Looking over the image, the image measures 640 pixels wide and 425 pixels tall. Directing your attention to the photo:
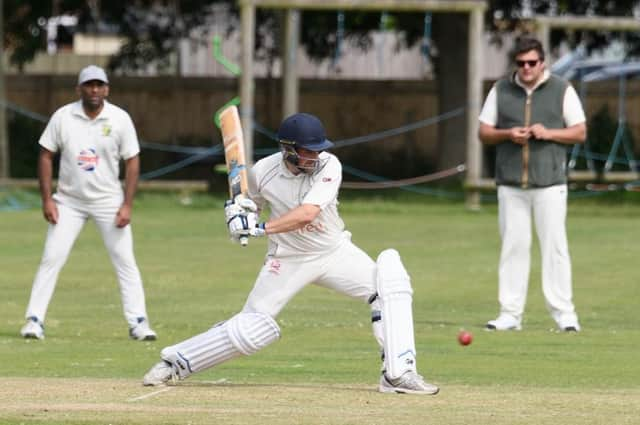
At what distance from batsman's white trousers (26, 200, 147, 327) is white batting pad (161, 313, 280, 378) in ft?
11.1

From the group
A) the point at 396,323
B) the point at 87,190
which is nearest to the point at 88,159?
the point at 87,190

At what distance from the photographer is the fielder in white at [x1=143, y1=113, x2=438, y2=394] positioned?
933 centimetres

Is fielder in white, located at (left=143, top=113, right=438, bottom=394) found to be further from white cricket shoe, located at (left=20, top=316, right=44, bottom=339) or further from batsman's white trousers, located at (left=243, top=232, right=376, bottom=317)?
white cricket shoe, located at (left=20, top=316, right=44, bottom=339)

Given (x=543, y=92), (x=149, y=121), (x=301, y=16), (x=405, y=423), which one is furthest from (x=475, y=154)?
(x=405, y=423)

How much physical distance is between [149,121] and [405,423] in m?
26.7

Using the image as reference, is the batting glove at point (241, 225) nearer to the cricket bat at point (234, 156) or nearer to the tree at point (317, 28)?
the cricket bat at point (234, 156)

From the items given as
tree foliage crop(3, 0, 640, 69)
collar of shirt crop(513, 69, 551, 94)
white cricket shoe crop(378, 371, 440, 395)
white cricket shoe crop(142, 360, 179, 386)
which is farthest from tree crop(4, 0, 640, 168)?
white cricket shoe crop(378, 371, 440, 395)

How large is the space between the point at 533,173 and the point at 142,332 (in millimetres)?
3258

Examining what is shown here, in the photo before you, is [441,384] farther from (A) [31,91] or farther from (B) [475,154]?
(A) [31,91]

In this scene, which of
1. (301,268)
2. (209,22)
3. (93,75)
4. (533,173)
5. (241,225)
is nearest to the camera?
(241,225)

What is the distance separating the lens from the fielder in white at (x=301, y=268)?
9.33 metres

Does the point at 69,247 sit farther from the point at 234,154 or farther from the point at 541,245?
the point at 541,245

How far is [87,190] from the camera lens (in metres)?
12.7

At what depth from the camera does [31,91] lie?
A: 34625mm
